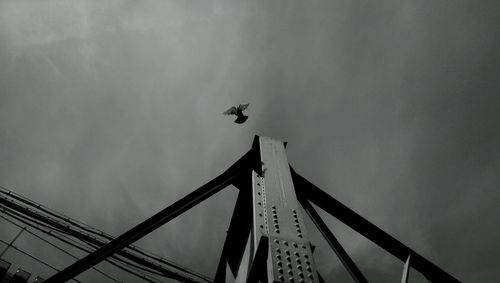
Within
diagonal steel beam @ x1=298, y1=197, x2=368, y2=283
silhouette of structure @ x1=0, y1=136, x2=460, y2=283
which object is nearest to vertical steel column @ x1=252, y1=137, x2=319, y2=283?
silhouette of structure @ x1=0, y1=136, x2=460, y2=283

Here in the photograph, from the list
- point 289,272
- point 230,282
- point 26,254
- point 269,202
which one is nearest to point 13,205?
point 26,254

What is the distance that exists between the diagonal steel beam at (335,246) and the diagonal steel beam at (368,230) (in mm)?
169

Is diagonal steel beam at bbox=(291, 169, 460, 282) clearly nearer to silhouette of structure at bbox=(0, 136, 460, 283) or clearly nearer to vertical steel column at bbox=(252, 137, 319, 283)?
silhouette of structure at bbox=(0, 136, 460, 283)

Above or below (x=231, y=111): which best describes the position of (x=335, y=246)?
below

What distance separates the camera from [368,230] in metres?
3.45

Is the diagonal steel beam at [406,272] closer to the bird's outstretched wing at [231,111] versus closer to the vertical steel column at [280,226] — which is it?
the vertical steel column at [280,226]

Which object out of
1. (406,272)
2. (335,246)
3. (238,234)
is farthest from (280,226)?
(406,272)

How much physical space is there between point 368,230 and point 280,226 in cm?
171

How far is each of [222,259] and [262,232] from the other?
1831 millimetres

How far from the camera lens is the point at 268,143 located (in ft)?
12.5

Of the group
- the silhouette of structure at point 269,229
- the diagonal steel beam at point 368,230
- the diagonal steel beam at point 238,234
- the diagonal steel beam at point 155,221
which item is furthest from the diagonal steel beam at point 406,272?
the diagonal steel beam at point 155,221

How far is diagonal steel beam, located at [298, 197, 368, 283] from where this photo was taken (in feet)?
9.96

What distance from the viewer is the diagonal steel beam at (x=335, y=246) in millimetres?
3035

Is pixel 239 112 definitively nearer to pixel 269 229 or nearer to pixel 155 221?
pixel 155 221
